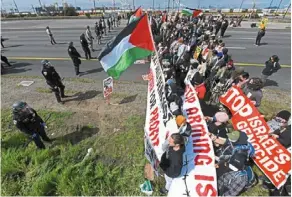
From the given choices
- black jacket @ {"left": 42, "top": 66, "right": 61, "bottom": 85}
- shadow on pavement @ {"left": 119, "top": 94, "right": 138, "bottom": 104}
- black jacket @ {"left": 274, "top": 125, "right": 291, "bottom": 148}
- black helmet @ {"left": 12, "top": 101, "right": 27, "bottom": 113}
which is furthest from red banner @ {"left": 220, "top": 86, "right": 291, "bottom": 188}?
black jacket @ {"left": 42, "top": 66, "right": 61, "bottom": 85}

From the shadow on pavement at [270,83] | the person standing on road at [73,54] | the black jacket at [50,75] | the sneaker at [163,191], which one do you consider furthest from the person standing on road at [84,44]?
the sneaker at [163,191]

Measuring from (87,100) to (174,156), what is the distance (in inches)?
→ 217

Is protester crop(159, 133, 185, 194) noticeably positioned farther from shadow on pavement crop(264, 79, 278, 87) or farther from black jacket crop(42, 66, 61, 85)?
shadow on pavement crop(264, 79, 278, 87)

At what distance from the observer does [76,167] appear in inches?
191

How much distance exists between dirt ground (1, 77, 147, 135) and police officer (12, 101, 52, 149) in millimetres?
1027

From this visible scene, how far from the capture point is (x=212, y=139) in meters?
4.47

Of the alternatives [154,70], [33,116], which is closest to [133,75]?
[154,70]

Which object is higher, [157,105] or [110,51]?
[110,51]

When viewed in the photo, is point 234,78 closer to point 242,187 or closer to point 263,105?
point 263,105

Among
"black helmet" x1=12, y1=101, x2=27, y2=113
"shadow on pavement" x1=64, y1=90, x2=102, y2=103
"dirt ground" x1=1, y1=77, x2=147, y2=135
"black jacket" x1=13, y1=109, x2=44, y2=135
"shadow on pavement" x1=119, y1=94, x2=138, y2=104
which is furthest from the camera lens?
"shadow on pavement" x1=64, y1=90, x2=102, y2=103

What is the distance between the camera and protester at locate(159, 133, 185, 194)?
346cm

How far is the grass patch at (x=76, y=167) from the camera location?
446 cm

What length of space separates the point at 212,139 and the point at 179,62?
457 centimetres

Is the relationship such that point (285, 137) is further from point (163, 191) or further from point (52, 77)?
point (52, 77)
